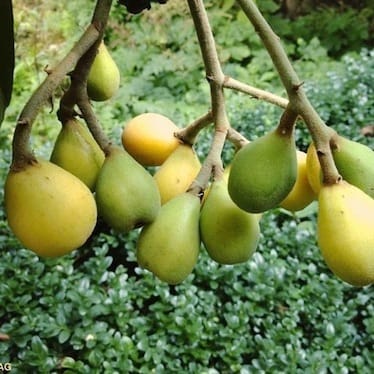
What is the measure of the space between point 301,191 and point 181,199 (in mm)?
94

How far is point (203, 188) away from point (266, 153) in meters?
0.11

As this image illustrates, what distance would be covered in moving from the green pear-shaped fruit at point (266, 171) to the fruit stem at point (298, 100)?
0.02 meters

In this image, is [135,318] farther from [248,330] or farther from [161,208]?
[161,208]

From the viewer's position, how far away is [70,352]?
1.55m

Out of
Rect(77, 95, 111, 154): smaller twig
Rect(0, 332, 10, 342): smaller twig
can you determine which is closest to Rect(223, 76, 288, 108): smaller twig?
Rect(77, 95, 111, 154): smaller twig

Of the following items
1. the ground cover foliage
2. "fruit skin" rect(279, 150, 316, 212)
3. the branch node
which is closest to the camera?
the branch node

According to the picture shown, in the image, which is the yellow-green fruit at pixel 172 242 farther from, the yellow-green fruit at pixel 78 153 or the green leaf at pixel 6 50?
the green leaf at pixel 6 50

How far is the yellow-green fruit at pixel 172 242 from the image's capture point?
→ 50cm

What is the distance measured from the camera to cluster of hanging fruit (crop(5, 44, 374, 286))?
0.44 metres

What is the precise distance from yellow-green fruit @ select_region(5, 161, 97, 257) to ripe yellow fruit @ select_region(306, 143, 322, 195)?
16 cm

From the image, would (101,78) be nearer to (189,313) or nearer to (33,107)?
(33,107)

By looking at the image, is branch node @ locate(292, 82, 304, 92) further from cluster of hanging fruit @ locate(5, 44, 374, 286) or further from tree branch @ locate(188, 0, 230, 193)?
tree branch @ locate(188, 0, 230, 193)

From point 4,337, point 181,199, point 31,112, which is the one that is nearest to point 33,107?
point 31,112

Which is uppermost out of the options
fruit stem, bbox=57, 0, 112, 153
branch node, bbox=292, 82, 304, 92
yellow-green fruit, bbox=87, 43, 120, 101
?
branch node, bbox=292, 82, 304, 92
